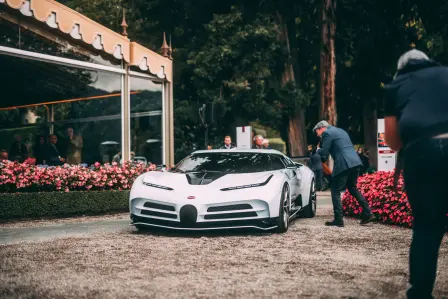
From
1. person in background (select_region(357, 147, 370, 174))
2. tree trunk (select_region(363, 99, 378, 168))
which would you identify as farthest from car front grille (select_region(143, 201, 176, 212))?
tree trunk (select_region(363, 99, 378, 168))

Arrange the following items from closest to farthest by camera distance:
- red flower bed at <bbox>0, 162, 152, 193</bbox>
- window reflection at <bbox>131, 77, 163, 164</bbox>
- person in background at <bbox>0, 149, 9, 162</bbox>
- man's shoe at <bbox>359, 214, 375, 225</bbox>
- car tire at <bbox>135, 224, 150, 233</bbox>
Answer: car tire at <bbox>135, 224, 150, 233</bbox> → man's shoe at <bbox>359, 214, 375, 225</bbox> → red flower bed at <bbox>0, 162, 152, 193</bbox> → person in background at <bbox>0, 149, 9, 162</bbox> → window reflection at <bbox>131, 77, 163, 164</bbox>

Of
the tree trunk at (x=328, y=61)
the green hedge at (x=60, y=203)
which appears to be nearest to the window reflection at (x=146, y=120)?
the green hedge at (x=60, y=203)

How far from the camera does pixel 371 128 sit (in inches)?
1148

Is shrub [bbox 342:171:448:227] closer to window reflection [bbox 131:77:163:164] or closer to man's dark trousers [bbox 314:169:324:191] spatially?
window reflection [bbox 131:77:163:164]

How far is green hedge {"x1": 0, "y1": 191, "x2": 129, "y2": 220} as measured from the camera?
12.2 meters

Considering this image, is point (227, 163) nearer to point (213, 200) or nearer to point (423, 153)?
point (213, 200)

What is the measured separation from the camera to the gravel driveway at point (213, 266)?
5.48 meters

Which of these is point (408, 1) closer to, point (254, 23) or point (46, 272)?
point (254, 23)

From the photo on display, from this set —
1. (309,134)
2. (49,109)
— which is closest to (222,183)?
(49,109)

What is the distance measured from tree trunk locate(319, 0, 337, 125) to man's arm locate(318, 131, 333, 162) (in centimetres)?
1149

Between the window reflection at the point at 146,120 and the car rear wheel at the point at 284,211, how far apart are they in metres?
9.06

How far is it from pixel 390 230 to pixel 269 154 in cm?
234

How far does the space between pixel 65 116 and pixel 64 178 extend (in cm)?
538

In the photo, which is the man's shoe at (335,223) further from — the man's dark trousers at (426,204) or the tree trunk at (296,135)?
the tree trunk at (296,135)
